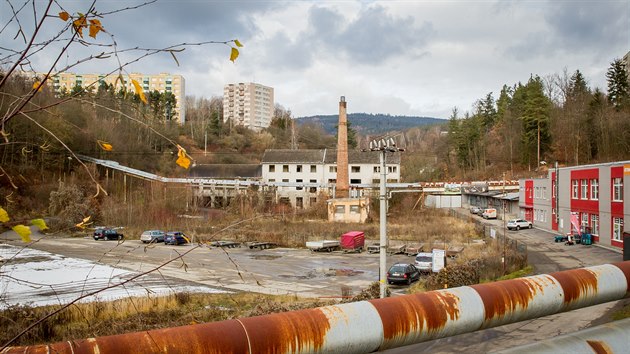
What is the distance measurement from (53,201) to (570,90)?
64464mm

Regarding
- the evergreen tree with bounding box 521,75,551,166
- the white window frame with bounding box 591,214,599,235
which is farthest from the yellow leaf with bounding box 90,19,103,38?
the evergreen tree with bounding box 521,75,551,166

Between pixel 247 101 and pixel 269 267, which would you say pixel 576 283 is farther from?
pixel 247 101

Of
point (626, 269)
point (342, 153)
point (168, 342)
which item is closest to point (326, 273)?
point (626, 269)

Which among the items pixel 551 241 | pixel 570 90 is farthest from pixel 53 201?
pixel 570 90

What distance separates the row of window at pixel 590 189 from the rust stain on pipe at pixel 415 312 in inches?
1287

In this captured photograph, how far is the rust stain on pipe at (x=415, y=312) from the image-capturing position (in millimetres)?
1871

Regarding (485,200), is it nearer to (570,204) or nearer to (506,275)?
(570,204)

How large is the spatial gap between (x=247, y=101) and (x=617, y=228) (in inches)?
5977

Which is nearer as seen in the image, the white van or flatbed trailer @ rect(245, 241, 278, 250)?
flatbed trailer @ rect(245, 241, 278, 250)

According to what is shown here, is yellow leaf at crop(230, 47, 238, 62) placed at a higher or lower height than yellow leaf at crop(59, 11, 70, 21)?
lower

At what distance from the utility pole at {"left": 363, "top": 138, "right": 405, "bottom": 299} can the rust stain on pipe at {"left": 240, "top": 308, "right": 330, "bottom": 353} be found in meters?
12.7

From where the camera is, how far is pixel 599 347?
217 centimetres

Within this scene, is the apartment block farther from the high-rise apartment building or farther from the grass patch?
the high-rise apartment building

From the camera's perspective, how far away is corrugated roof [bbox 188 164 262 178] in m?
68.4
